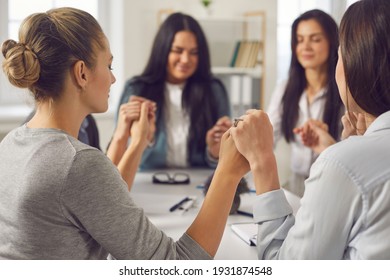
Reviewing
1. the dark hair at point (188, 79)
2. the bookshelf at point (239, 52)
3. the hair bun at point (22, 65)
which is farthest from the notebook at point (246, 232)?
the bookshelf at point (239, 52)

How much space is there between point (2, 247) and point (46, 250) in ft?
0.30

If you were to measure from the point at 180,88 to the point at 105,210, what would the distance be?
1.47 metres

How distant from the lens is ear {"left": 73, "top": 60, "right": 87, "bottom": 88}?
88 cm

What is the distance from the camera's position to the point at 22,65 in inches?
34.0

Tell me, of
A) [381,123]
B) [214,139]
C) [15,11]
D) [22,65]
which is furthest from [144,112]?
[15,11]

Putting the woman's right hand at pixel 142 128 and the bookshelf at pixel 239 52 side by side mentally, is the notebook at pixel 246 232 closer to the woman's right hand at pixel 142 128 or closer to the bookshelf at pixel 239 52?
the woman's right hand at pixel 142 128

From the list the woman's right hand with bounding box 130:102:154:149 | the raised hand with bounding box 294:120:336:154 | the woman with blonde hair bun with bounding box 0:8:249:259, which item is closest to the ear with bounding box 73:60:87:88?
the woman with blonde hair bun with bounding box 0:8:249:259

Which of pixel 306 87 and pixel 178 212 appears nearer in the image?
pixel 178 212

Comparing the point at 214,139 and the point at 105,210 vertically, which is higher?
the point at 105,210

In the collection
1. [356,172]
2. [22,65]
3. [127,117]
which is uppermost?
[22,65]

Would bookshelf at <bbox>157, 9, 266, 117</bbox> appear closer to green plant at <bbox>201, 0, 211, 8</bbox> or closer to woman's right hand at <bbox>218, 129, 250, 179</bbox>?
green plant at <bbox>201, 0, 211, 8</bbox>

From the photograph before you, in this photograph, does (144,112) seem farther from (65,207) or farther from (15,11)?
(15,11)

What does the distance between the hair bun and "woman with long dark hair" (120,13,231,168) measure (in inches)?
48.2
